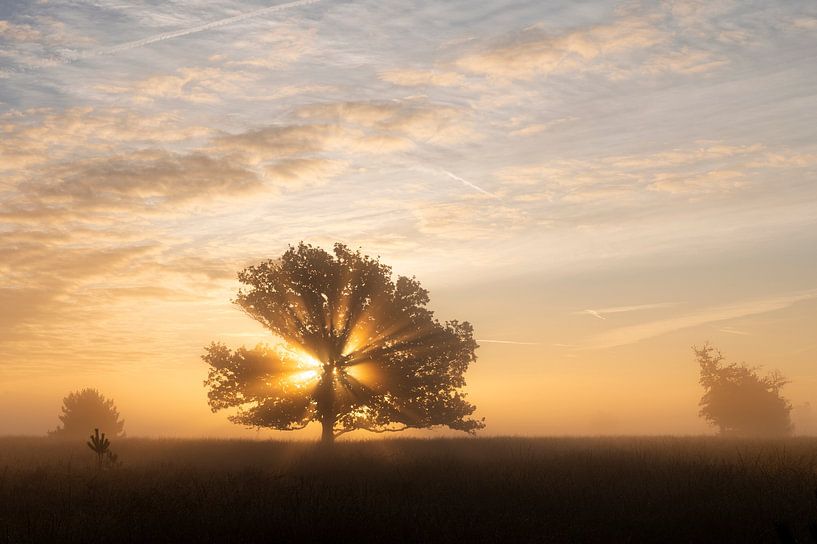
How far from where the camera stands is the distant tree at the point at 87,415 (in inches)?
2547

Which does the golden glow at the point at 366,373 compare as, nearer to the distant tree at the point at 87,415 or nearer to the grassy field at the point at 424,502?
the grassy field at the point at 424,502

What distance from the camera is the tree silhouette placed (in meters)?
33.4

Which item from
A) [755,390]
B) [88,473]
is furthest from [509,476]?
[755,390]

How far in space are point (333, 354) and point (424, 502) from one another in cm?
2010

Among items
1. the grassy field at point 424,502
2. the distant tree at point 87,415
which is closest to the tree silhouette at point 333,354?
the grassy field at point 424,502

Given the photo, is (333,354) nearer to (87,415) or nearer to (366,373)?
(366,373)

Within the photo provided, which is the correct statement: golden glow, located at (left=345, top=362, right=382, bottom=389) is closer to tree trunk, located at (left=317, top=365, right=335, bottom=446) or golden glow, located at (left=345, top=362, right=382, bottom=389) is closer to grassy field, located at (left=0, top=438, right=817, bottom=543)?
tree trunk, located at (left=317, top=365, right=335, bottom=446)

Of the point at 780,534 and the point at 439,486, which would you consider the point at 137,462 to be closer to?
the point at 439,486

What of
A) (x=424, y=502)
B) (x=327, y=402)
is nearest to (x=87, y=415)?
(x=327, y=402)

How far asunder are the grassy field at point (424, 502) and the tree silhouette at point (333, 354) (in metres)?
12.8

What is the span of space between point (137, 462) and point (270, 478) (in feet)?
31.6

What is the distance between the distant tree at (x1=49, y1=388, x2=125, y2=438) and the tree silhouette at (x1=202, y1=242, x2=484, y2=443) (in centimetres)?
3808

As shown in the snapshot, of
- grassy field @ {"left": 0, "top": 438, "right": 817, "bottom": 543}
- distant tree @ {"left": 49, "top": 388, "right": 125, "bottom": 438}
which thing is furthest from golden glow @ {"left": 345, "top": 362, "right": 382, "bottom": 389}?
distant tree @ {"left": 49, "top": 388, "right": 125, "bottom": 438}

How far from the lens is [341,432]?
34844 mm
